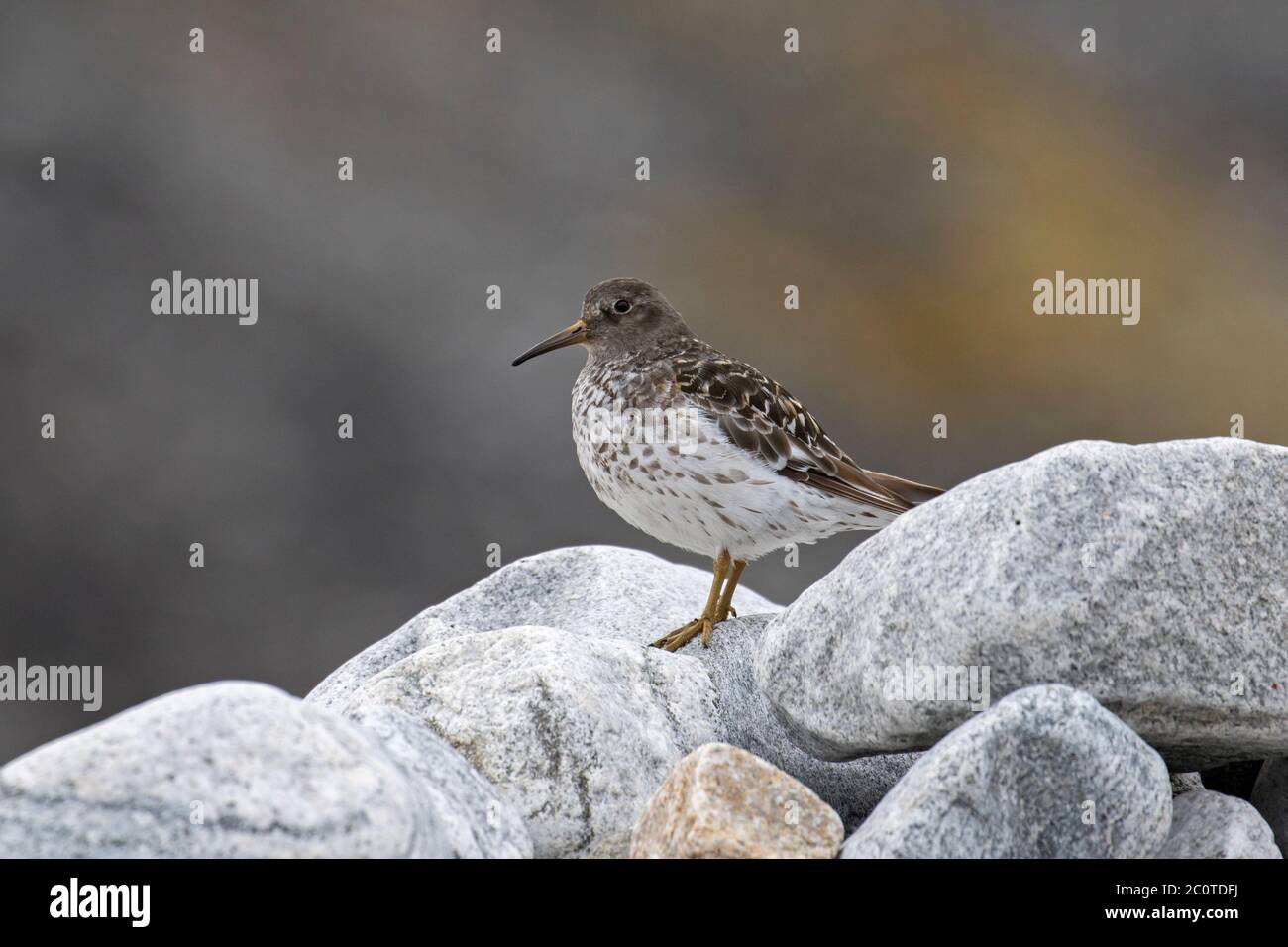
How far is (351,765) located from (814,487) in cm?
338

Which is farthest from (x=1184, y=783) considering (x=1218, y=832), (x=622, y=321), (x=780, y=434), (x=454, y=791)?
(x=622, y=321)

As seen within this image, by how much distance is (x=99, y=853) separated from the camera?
3.02 metres

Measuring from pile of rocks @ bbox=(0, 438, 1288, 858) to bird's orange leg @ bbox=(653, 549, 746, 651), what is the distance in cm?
116

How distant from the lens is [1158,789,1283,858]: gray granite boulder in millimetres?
3740

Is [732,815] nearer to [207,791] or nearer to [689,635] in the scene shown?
[207,791]

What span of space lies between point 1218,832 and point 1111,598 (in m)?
0.76

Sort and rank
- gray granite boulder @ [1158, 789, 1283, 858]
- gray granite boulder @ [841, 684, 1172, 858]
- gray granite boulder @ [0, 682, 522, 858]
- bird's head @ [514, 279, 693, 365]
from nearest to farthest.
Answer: gray granite boulder @ [0, 682, 522, 858]
gray granite boulder @ [841, 684, 1172, 858]
gray granite boulder @ [1158, 789, 1283, 858]
bird's head @ [514, 279, 693, 365]

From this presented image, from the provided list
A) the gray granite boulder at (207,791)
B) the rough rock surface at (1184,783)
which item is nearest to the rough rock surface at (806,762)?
the rough rock surface at (1184,783)

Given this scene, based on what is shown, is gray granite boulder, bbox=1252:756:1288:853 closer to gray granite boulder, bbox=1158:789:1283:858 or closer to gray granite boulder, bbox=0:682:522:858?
gray granite boulder, bbox=1158:789:1283:858

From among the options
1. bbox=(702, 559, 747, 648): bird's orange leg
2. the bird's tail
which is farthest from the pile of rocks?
the bird's tail

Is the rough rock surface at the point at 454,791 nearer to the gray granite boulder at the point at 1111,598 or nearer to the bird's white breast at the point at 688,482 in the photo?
the gray granite boulder at the point at 1111,598

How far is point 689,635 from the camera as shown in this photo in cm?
614

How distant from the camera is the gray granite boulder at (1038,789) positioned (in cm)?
349

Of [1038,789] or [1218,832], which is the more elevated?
[1038,789]
